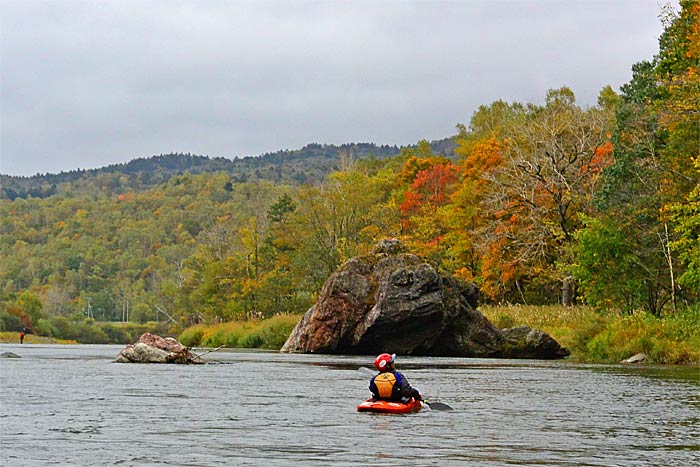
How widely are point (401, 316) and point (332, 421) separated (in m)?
30.9

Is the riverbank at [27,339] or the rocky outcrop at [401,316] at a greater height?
the rocky outcrop at [401,316]

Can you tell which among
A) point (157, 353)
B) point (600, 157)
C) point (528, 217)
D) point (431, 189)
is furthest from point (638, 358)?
point (431, 189)

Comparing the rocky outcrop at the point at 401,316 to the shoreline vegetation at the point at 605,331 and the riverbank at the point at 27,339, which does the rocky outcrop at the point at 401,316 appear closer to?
the shoreline vegetation at the point at 605,331

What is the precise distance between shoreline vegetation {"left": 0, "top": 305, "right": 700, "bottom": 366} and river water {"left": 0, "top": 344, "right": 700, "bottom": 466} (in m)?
7.38

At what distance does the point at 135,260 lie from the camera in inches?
7244

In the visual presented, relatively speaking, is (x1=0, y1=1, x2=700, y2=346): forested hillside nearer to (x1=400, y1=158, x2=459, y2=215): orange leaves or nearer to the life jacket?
(x1=400, y1=158, x2=459, y2=215): orange leaves

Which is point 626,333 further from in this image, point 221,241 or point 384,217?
point 221,241

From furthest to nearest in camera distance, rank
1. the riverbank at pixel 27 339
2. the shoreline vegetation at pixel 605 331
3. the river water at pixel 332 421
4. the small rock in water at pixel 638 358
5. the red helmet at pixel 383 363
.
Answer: the riverbank at pixel 27 339 < the small rock in water at pixel 638 358 < the shoreline vegetation at pixel 605 331 < the red helmet at pixel 383 363 < the river water at pixel 332 421

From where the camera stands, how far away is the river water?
15.0 m

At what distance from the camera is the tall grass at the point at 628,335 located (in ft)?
131

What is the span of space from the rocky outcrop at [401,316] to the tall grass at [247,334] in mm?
10948

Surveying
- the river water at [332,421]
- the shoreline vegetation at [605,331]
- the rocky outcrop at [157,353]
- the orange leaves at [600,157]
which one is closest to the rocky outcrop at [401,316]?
the shoreline vegetation at [605,331]

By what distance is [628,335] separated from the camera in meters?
42.6

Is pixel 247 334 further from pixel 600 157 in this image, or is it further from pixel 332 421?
pixel 332 421
